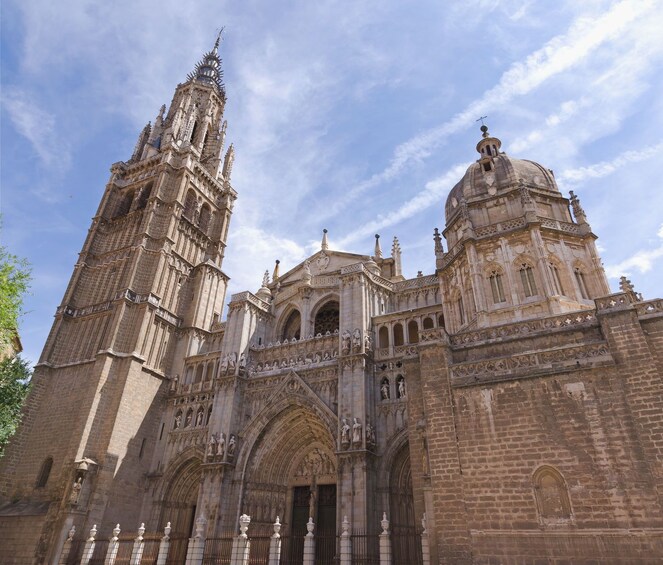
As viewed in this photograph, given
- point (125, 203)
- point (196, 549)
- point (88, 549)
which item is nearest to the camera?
point (196, 549)

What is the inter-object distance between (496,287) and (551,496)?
32.6 ft

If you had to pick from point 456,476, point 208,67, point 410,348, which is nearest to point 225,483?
point 410,348

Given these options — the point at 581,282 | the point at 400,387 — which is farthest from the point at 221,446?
the point at 581,282

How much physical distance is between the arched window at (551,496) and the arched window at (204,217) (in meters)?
27.5

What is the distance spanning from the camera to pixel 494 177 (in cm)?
2212

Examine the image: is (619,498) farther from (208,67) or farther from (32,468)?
(208,67)

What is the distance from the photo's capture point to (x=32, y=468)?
874 inches

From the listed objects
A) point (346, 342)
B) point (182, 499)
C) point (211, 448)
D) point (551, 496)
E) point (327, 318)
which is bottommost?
point (551, 496)

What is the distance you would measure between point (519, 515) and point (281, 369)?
13.7 meters

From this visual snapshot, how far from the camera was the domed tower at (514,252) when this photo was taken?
59.0 feet

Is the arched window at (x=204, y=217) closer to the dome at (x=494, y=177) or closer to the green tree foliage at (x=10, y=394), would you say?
the green tree foliage at (x=10, y=394)

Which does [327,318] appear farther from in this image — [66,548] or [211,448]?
[66,548]

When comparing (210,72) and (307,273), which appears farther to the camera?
(210,72)

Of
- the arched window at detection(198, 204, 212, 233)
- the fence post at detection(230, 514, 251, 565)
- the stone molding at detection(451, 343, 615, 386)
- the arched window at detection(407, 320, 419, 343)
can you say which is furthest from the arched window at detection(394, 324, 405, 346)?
the arched window at detection(198, 204, 212, 233)
